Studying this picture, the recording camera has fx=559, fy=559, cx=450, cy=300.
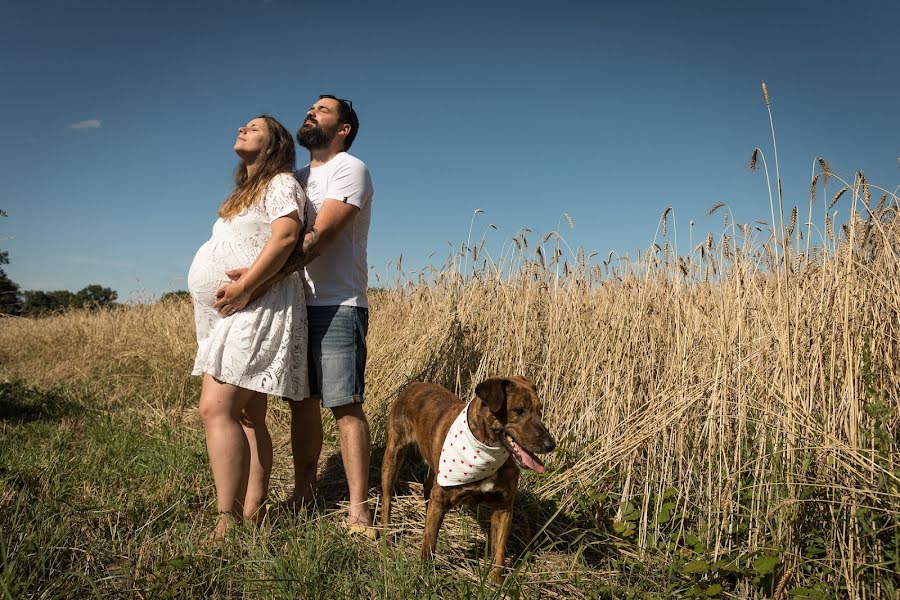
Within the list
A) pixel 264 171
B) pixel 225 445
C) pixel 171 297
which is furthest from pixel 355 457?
pixel 171 297

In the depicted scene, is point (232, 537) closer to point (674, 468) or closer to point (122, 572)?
point (122, 572)

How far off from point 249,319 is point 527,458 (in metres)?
1.64

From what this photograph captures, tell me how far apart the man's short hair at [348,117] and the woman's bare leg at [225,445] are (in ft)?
5.69

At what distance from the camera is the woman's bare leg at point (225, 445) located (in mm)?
2971

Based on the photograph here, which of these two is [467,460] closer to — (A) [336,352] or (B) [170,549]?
(A) [336,352]

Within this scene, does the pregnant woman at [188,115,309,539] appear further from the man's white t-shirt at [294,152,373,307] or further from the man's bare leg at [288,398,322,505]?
the man's bare leg at [288,398,322,505]

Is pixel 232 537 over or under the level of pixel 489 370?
under

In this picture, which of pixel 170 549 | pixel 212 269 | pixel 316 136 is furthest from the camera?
pixel 316 136

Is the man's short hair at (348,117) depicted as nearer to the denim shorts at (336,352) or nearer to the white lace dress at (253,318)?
the white lace dress at (253,318)

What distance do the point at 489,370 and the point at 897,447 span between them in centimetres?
279

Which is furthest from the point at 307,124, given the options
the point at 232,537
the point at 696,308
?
the point at 696,308

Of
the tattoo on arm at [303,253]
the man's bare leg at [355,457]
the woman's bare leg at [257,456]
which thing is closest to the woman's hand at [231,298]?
the tattoo on arm at [303,253]

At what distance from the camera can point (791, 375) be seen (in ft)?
9.93

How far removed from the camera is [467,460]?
282 cm
